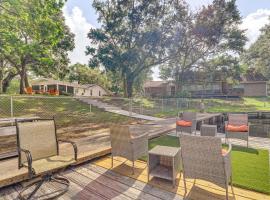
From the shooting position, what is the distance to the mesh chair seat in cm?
247

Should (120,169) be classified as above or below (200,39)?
below

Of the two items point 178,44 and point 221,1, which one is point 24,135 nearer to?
point 178,44

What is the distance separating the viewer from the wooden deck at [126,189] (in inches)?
107

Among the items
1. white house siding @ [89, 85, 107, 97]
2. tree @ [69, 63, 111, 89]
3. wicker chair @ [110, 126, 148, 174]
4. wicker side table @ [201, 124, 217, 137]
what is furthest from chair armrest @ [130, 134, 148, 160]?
tree @ [69, 63, 111, 89]

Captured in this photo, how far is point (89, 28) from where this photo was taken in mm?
19016

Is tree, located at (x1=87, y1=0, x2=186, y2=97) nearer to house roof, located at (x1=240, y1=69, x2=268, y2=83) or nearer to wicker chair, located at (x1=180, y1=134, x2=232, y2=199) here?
wicker chair, located at (x1=180, y1=134, x2=232, y2=199)

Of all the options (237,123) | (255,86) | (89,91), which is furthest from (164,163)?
(255,86)

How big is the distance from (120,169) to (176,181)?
3.81 feet

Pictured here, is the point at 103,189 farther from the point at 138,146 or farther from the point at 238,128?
the point at 238,128

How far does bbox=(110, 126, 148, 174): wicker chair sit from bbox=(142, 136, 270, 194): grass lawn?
75 cm

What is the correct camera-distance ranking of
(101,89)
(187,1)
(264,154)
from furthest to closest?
1. (101,89)
2. (187,1)
3. (264,154)

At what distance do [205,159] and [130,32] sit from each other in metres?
18.0

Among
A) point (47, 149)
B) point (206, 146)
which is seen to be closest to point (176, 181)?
point (206, 146)

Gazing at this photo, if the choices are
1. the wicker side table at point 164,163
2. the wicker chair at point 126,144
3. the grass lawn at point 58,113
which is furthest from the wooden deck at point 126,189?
the grass lawn at point 58,113
